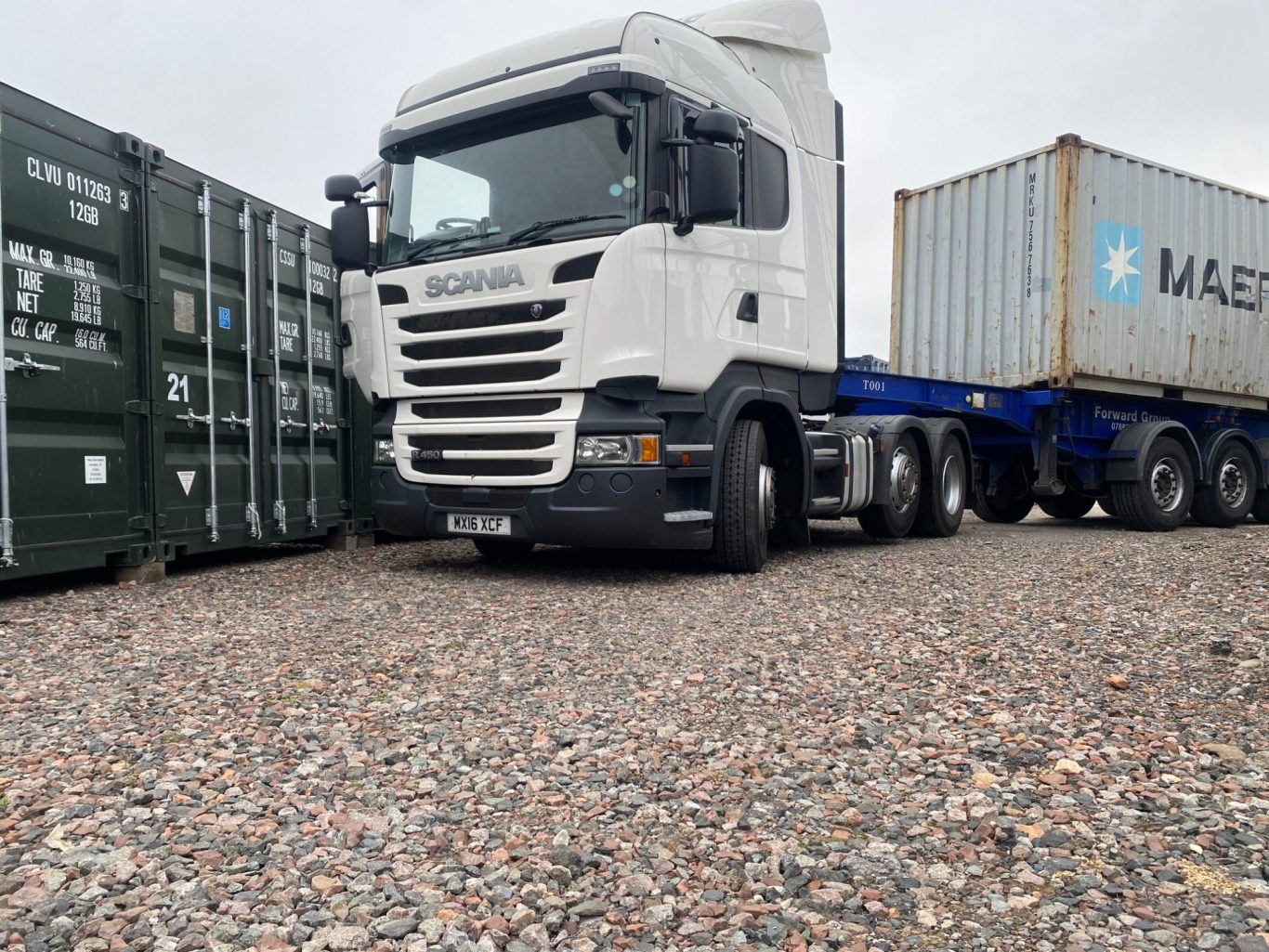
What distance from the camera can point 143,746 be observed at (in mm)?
3072

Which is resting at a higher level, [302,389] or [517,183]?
[517,183]

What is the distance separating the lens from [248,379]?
718cm

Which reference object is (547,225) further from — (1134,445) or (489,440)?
(1134,445)

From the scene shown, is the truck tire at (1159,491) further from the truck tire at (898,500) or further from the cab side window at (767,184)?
the cab side window at (767,184)

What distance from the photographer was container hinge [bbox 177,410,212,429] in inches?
262

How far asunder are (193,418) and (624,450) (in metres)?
3.15

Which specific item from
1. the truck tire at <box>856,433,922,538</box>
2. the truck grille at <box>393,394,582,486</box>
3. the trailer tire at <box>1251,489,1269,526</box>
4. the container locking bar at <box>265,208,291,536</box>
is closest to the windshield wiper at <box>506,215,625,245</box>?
the truck grille at <box>393,394,582,486</box>

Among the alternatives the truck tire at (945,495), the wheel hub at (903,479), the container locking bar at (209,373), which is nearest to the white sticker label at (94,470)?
the container locking bar at (209,373)

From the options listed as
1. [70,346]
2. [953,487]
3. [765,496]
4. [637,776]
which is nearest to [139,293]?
[70,346]

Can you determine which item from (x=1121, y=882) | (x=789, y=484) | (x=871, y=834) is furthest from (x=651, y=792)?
(x=789, y=484)

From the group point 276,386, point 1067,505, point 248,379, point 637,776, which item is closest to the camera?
point 637,776

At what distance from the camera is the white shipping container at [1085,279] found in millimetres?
9586

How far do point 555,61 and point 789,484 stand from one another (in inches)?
135

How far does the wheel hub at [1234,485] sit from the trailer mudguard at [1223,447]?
0.88 ft
